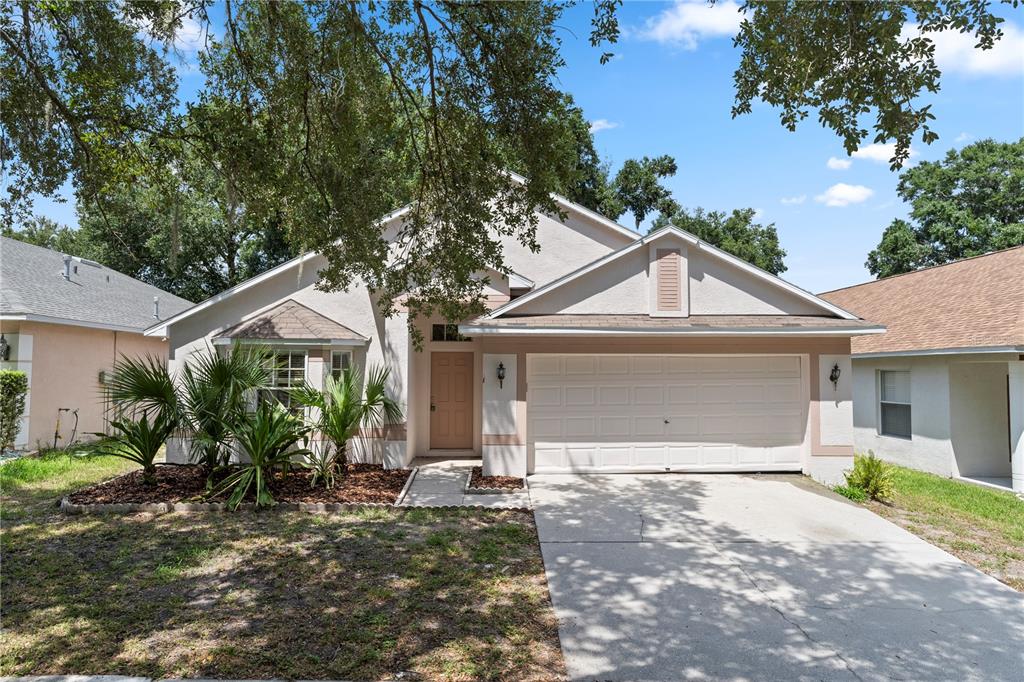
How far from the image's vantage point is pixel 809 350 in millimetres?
10180

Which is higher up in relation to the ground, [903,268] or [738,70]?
[903,268]

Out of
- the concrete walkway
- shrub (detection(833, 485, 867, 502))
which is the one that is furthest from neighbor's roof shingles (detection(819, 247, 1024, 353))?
the concrete walkway

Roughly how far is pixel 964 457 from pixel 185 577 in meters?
13.3

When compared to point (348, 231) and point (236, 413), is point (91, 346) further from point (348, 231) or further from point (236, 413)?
point (348, 231)

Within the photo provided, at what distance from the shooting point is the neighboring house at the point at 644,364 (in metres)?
10.1

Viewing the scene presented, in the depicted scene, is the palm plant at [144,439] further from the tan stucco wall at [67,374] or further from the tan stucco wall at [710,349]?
the tan stucco wall at [710,349]

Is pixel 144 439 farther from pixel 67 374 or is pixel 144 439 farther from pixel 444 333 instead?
pixel 67 374

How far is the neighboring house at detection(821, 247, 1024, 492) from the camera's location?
10156 mm

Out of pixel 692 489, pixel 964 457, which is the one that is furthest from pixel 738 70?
pixel 964 457

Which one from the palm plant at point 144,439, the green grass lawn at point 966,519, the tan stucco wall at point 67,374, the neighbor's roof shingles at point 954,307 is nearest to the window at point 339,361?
the palm plant at point 144,439

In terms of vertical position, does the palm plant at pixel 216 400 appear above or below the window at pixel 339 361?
below

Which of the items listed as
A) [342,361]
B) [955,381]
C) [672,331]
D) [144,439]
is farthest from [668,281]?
[144,439]

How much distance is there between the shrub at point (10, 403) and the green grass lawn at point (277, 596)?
5414 millimetres

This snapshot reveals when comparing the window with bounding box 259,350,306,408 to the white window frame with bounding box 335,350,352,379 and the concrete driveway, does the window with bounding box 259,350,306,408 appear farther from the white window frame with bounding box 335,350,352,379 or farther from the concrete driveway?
the concrete driveway
